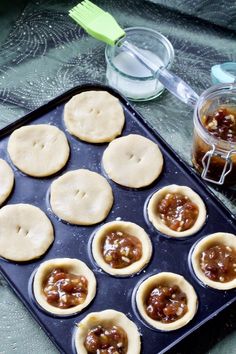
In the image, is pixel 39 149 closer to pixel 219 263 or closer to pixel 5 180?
pixel 5 180

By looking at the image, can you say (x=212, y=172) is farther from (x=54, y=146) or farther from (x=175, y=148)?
(x=54, y=146)

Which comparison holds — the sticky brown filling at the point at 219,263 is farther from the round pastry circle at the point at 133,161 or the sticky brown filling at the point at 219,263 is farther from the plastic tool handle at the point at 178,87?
the plastic tool handle at the point at 178,87

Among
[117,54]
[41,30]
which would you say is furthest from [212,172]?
[41,30]

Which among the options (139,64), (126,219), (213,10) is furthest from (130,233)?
(213,10)

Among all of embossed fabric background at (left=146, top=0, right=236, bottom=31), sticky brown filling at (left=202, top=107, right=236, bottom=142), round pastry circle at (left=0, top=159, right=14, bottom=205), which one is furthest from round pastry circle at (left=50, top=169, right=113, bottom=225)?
embossed fabric background at (left=146, top=0, right=236, bottom=31)

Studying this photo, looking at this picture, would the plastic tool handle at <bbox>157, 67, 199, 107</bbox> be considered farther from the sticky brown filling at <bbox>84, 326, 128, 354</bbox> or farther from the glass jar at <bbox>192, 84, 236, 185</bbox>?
the sticky brown filling at <bbox>84, 326, 128, 354</bbox>

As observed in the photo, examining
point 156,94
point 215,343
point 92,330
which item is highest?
point 156,94
